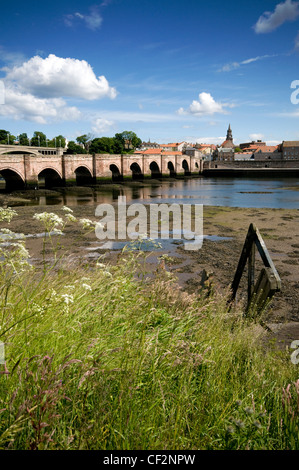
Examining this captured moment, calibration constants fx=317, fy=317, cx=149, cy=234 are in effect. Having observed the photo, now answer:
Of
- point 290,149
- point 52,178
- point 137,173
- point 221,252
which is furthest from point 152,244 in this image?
point 290,149

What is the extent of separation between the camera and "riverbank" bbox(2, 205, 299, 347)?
7398 mm

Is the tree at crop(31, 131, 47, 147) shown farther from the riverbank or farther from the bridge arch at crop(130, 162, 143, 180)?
the riverbank

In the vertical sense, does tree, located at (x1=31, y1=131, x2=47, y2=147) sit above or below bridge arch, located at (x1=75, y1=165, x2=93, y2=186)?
above

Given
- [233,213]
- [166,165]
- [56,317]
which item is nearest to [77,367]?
[56,317]

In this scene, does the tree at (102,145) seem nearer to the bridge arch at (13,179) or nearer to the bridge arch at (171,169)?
the bridge arch at (171,169)

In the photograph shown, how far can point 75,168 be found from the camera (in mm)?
43594

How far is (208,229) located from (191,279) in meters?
8.32

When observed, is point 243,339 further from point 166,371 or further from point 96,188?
point 96,188

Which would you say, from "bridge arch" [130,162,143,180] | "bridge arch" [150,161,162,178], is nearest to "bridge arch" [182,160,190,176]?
"bridge arch" [150,161,162,178]

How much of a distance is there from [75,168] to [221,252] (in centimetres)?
3506

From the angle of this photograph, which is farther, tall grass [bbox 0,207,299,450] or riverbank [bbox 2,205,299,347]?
riverbank [bbox 2,205,299,347]

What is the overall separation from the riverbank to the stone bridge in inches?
631

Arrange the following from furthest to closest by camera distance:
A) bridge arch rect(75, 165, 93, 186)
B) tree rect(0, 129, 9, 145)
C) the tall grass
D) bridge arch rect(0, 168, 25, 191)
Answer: tree rect(0, 129, 9, 145) → bridge arch rect(75, 165, 93, 186) → bridge arch rect(0, 168, 25, 191) → the tall grass
